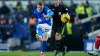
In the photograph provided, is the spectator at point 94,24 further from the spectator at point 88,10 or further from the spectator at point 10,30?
the spectator at point 10,30

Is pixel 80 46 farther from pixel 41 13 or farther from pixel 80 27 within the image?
pixel 41 13

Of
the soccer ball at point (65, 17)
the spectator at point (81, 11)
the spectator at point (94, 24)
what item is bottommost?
the soccer ball at point (65, 17)

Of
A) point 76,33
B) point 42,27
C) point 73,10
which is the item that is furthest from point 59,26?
point 73,10

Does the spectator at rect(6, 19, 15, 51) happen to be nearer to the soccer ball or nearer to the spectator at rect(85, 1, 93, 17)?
the spectator at rect(85, 1, 93, 17)

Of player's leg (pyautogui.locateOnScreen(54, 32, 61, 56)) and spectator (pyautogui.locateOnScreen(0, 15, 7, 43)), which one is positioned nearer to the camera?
player's leg (pyautogui.locateOnScreen(54, 32, 61, 56))

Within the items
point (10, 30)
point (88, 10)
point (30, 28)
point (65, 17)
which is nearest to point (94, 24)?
point (88, 10)

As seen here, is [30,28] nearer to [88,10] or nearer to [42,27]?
[88,10]

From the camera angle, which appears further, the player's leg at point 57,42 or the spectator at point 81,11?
the spectator at point 81,11

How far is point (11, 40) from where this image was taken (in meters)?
25.0

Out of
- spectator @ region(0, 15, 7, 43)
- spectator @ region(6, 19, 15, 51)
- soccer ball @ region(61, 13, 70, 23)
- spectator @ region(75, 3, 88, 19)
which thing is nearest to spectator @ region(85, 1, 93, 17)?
spectator @ region(75, 3, 88, 19)

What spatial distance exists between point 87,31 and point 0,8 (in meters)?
5.54

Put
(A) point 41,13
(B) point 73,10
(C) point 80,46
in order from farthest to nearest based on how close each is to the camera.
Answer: (B) point 73,10
(C) point 80,46
(A) point 41,13

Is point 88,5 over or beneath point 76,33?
over

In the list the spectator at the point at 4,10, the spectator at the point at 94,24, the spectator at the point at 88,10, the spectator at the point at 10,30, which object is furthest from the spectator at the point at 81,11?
the spectator at the point at 4,10
